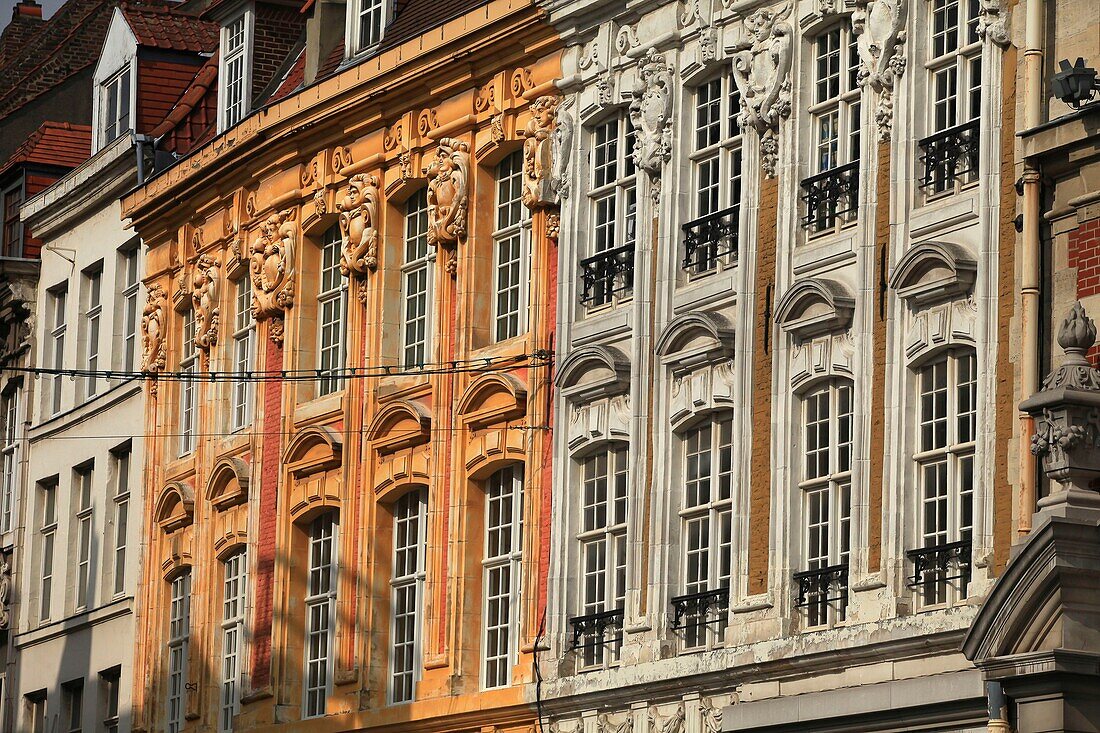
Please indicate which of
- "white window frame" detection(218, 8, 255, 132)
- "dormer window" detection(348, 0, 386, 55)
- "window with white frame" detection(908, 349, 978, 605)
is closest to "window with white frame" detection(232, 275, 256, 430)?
"white window frame" detection(218, 8, 255, 132)

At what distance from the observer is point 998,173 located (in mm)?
26750

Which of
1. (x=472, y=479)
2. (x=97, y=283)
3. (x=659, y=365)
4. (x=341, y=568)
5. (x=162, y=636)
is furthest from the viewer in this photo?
(x=97, y=283)

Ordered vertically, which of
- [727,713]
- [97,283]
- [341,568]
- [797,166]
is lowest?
[727,713]

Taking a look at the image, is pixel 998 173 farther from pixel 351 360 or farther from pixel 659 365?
pixel 351 360

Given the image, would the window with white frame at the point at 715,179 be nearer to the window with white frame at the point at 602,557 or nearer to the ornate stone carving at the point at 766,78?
the ornate stone carving at the point at 766,78

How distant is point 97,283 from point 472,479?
1457 centimetres

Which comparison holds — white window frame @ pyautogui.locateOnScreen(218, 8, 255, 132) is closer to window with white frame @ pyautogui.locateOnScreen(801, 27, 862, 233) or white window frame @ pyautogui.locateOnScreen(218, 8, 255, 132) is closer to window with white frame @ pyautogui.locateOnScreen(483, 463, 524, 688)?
window with white frame @ pyautogui.locateOnScreen(483, 463, 524, 688)

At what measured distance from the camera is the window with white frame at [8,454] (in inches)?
1970

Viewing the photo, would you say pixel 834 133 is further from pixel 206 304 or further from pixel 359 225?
pixel 206 304

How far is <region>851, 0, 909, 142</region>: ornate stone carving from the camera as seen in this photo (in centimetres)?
2841


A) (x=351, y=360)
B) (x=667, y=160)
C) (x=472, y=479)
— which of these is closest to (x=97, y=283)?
(x=351, y=360)

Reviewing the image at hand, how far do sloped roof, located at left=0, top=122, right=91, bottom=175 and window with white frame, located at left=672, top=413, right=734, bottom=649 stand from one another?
2360 cm

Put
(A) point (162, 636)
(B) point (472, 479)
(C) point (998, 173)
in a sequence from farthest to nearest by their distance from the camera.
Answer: (A) point (162, 636), (B) point (472, 479), (C) point (998, 173)

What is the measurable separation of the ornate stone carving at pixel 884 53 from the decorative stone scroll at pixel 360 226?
1045 centimetres
